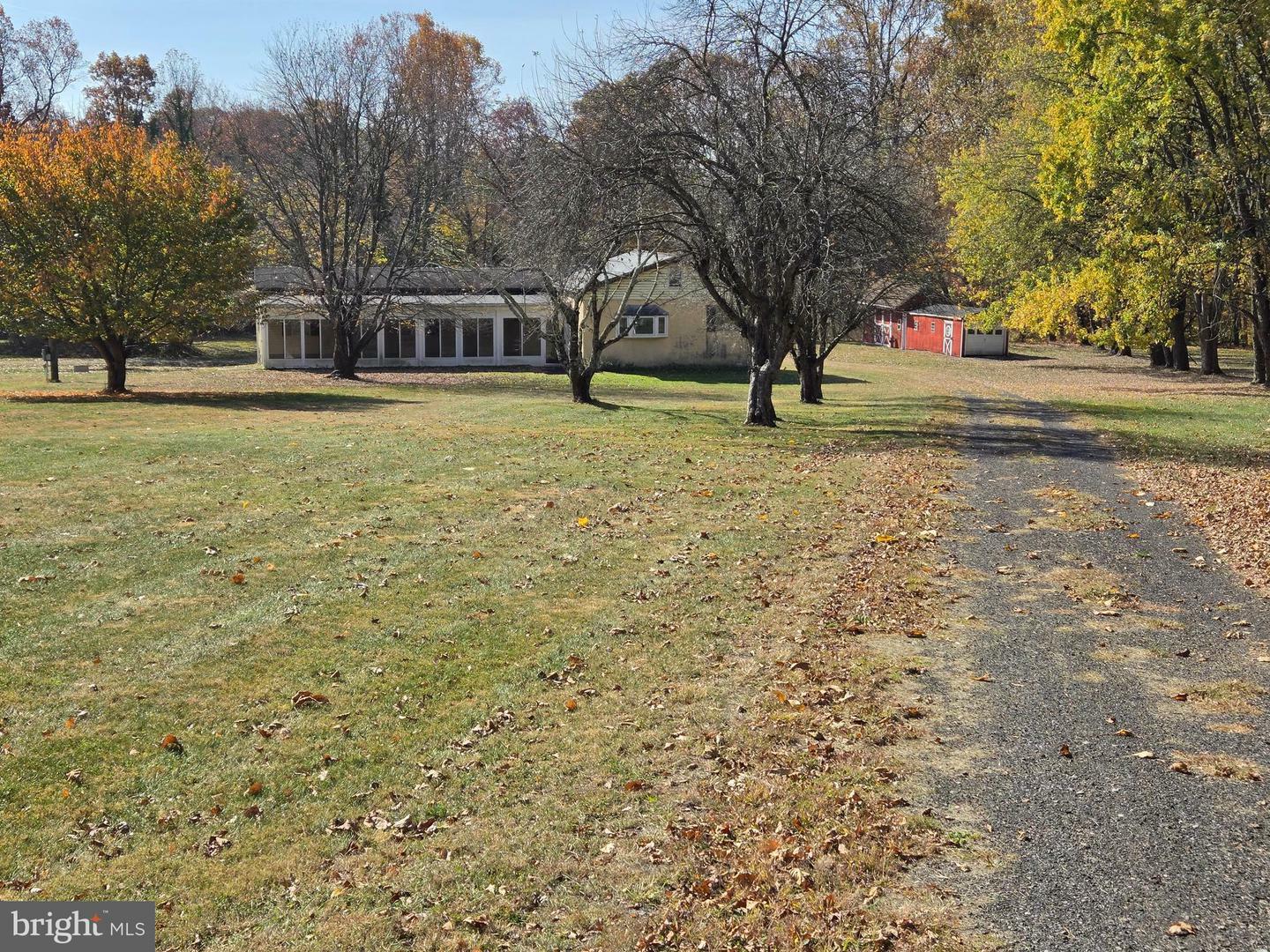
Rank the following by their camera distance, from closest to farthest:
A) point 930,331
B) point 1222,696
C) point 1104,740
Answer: point 1104,740
point 1222,696
point 930,331

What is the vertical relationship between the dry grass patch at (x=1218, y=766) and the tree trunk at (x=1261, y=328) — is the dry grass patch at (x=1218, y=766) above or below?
below

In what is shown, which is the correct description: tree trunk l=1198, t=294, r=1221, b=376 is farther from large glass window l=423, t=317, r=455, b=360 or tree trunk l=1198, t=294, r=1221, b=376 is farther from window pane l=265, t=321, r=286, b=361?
window pane l=265, t=321, r=286, b=361

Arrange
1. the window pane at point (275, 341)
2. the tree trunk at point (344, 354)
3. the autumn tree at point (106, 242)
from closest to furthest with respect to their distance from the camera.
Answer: the autumn tree at point (106, 242)
the tree trunk at point (344, 354)
the window pane at point (275, 341)

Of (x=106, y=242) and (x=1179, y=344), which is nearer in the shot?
(x=106, y=242)

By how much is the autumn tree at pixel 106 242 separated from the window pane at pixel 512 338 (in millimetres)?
18844

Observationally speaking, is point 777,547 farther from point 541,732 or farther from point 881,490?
point 541,732

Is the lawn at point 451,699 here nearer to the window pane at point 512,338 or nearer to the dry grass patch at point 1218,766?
the dry grass patch at point 1218,766

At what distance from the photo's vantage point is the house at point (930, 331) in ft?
200

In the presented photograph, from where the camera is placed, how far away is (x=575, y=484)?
52.0 ft

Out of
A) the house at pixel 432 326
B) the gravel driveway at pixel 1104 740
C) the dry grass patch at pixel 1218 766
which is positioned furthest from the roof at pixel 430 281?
the dry grass patch at pixel 1218 766

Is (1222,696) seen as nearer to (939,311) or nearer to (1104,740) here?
(1104,740)

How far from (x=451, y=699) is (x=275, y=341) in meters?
41.1

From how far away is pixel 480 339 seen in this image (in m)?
48.7

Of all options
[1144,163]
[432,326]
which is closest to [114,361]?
[432,326]
